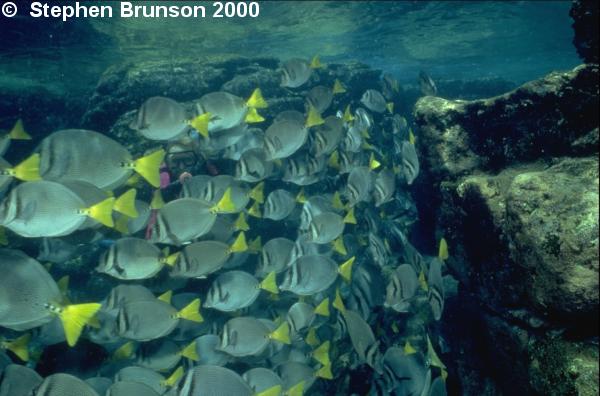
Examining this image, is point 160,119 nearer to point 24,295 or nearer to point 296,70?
point 24,295

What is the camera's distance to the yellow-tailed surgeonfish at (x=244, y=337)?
13.7ft

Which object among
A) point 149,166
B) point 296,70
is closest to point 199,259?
point 149,166

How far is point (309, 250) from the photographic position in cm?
543

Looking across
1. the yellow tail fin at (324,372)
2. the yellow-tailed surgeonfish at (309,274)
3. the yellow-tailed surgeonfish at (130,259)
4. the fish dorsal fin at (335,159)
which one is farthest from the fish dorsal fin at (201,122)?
the yellow tail fin at (324,372)

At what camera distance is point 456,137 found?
569 cm

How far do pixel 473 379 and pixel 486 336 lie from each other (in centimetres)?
74

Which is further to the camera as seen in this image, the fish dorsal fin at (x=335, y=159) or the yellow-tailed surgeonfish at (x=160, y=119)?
the fish dorsal fin at (x=335, y=159)

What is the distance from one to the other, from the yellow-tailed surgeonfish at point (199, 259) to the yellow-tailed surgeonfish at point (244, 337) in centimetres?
65

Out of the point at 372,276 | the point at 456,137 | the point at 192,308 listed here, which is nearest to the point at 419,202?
the point at 456,137

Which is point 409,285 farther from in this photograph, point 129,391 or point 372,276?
point 129,391

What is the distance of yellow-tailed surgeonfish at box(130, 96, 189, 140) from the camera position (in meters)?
4.58

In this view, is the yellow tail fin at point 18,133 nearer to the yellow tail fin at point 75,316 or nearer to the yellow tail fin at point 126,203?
the yellow tail fin at point 126,203

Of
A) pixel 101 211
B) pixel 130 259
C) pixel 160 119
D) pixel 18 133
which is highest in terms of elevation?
pixel 160 119

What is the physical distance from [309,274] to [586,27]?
3.83 metres
